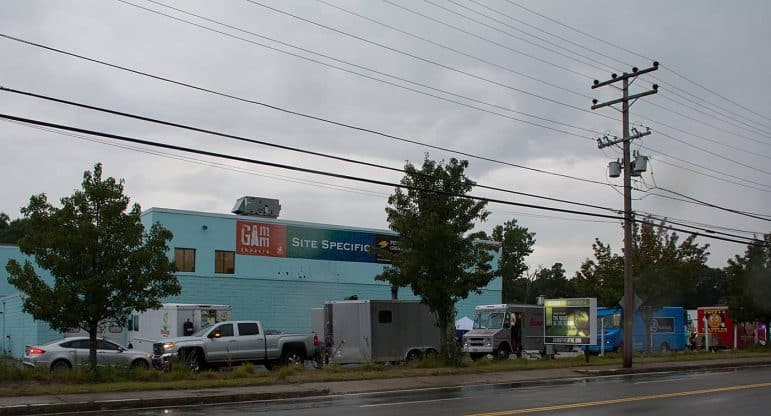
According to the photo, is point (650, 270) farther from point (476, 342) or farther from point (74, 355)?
point (74, 355)

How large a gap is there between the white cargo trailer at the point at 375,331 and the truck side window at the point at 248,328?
11.8 ft

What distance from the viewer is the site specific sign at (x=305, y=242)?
132ft

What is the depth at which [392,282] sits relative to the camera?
27.5 m

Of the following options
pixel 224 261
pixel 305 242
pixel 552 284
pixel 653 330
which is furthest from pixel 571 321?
pixel 552 284

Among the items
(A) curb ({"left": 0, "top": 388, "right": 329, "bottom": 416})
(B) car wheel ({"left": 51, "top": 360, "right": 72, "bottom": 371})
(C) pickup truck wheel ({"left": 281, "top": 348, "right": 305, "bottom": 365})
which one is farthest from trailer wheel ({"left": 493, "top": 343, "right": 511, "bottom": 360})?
(B) car wheel ({"left": 51, "top": 360, "right": 72, "bottom": 371})

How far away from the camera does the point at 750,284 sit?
42812mm

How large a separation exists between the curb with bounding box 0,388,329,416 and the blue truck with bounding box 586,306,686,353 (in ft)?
79.7

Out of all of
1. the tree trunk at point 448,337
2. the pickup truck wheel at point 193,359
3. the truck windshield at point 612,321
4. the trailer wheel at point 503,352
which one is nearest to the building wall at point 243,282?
the trailer wheel at point 503,352

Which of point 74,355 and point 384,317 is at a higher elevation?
point 384,317

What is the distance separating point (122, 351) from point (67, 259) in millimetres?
5165

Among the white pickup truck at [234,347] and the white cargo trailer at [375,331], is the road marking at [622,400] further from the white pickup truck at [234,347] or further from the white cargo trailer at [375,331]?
the white pickup truck at [234,347]

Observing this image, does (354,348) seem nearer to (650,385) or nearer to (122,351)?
(122,351)

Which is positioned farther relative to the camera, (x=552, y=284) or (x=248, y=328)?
(x=552, y=284)

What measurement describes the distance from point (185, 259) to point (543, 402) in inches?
1031
